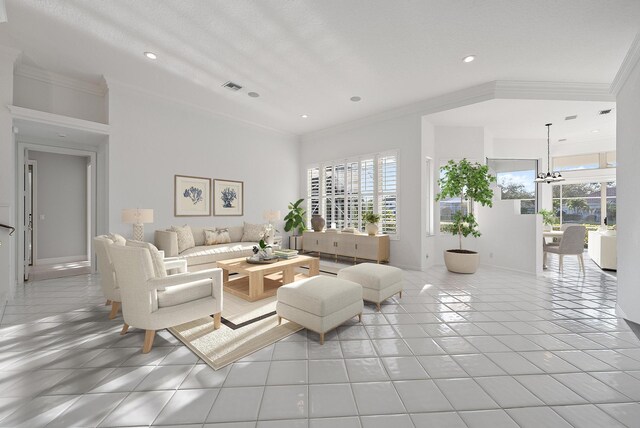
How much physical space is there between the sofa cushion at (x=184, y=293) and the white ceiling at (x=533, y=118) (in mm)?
5277

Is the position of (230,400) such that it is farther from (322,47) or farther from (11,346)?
(322,47)

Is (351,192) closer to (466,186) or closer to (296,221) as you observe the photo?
(296,221)

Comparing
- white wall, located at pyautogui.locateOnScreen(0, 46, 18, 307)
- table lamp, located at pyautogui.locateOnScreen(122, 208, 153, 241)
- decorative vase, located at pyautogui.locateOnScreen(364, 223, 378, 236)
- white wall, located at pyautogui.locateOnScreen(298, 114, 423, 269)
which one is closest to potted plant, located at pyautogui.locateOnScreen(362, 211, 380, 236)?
decorative vase, located at pyautogui.locateOnScreen(364, 223, 378, 236)

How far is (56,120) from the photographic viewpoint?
418 cm

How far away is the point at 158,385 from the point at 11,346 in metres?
1.72

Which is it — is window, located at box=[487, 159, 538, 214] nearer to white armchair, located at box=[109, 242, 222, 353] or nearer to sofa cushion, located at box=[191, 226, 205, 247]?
sofa cushion, located at box=[191, 226, 205, 247]

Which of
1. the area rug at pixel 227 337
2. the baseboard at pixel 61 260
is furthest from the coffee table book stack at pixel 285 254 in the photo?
the baseboard at pixel 61 260

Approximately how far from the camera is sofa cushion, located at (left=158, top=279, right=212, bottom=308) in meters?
2.51

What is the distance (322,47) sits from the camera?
3648 millimetres

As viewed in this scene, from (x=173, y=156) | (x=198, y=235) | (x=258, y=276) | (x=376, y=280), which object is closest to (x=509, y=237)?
(x=376, y=280)

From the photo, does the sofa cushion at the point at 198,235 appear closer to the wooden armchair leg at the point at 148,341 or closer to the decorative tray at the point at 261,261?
the decorative tray at the point at 261,261

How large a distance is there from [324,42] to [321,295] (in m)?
3.19

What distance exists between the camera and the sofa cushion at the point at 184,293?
251 centimetres

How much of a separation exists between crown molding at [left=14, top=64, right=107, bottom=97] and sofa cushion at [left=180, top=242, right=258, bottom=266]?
3.31 meters
